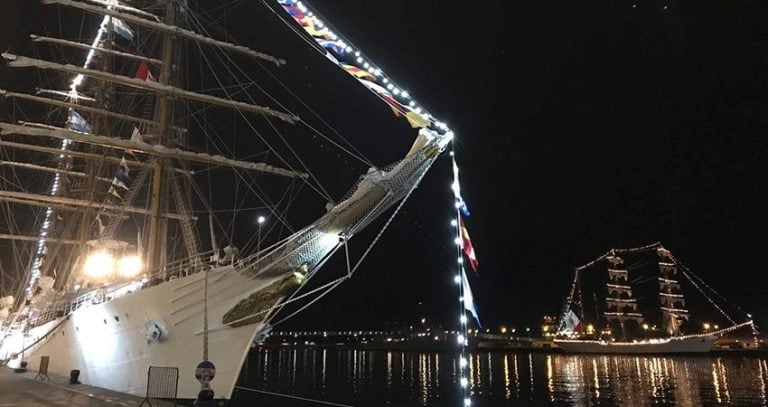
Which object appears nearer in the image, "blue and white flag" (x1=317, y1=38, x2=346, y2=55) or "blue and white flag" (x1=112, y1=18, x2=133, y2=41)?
"blue and white flag" (x1=317, y1=38, x2=346, y2=55)

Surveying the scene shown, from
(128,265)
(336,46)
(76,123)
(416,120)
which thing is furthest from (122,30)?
(416,120)

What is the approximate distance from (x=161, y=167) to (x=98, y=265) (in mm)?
5924

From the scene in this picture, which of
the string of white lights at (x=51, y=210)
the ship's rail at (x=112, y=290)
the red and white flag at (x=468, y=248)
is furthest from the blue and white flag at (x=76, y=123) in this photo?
the red and white flag at (x=468, y=248)

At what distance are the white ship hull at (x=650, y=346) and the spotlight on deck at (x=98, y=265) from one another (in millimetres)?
86618

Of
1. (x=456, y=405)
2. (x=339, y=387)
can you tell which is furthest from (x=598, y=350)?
(x=456, y=405)

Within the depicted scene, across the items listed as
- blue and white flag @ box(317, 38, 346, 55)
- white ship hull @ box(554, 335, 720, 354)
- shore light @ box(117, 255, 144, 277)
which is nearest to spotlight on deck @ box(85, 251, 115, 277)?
shore light @ box(117, 255, 144, 277)

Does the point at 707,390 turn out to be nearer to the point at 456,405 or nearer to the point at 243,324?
the point at 456,405

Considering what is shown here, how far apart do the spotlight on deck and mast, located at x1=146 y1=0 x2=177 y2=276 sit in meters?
3.74

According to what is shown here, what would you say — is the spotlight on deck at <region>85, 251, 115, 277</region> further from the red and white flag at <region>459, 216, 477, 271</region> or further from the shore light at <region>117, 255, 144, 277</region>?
the red and white flag at <region>459, 216, 477, 271</region>

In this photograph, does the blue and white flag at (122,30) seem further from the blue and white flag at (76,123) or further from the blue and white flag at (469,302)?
the blue and white flag at (469,302)

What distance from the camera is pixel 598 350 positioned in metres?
96.9

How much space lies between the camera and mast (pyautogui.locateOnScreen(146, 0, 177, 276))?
19.9 m

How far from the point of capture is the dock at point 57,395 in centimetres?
1283

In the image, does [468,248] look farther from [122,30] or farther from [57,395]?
[122,30]
